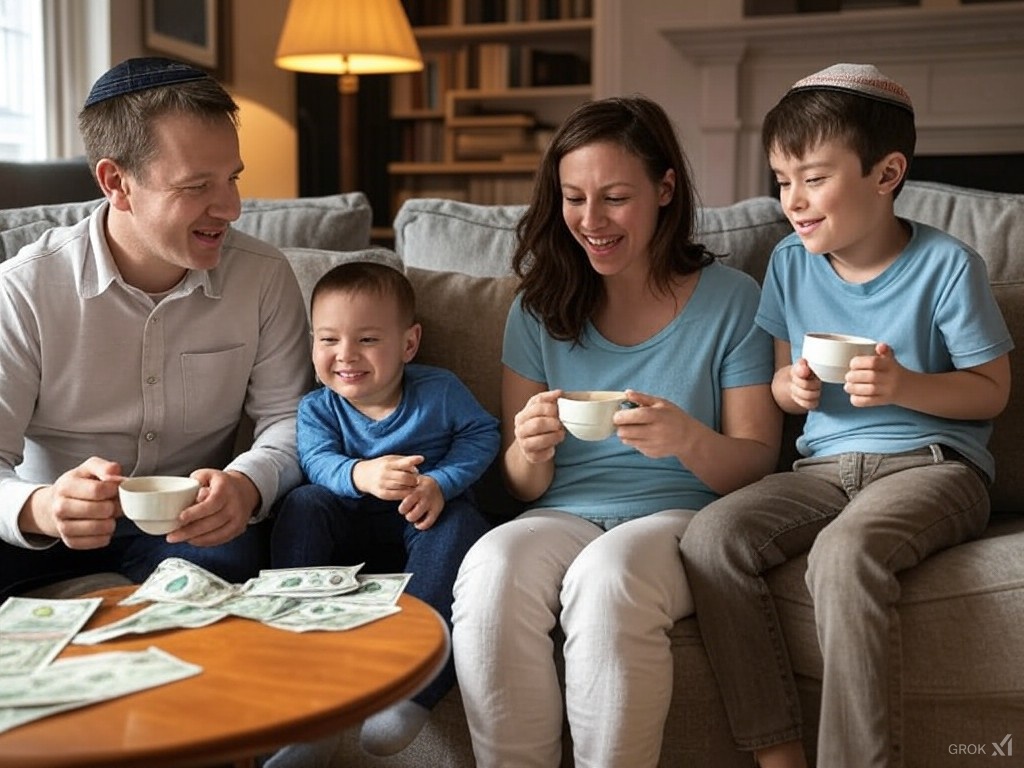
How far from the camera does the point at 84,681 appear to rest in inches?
44.8

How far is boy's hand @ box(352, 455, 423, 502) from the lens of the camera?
175 centimetres

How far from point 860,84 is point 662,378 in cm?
55

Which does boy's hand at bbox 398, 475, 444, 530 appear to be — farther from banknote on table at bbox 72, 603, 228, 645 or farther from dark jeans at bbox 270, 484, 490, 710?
banknote on table at bbox 72, 603, 228, 645

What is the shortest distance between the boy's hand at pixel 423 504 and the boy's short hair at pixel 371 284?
12.3 inches

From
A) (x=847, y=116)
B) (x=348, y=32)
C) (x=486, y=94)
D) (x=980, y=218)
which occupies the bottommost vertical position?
(x=980, y=218)

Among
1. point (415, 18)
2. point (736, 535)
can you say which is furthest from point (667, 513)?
point (415, 18)

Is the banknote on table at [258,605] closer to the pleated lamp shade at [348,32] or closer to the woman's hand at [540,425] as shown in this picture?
the woman's hand at [540,425]

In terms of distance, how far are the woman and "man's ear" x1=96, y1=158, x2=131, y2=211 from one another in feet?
2.12

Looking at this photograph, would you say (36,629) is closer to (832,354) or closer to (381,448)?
(381,448)

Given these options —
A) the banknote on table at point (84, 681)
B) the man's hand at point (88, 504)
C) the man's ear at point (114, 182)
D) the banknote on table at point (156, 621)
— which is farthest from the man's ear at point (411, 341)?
the banknote on table at point (84, 681)

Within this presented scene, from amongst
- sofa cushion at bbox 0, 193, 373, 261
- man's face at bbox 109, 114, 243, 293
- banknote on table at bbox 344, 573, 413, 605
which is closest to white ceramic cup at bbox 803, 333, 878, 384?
banknote on table at bbox 344, 573, 413, 605

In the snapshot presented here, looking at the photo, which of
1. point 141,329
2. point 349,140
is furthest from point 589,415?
point 349,140

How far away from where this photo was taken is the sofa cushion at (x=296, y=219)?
2.36m

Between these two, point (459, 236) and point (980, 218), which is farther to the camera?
point (459, 236)
